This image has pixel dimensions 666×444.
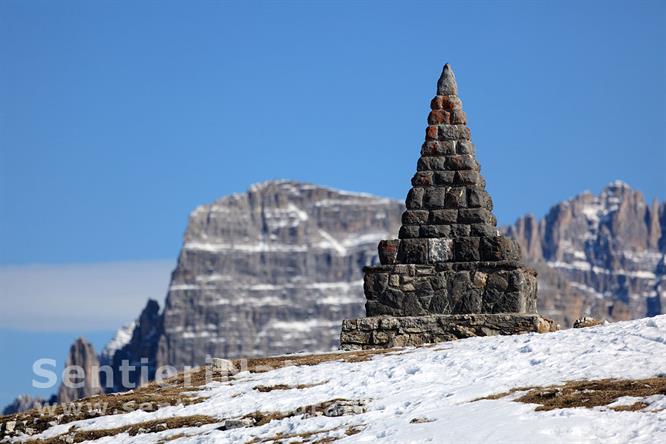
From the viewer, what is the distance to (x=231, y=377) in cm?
2727

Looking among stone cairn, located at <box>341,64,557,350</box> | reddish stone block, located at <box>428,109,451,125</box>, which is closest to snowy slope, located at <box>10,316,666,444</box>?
stone cairn, located at <box>341,64,557,350</box>

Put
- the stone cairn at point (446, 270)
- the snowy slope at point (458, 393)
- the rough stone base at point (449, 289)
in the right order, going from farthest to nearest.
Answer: the rough stone base at point (449, 289), the stone cairn at point (446, 270), the snowy slope at point (458, 393)

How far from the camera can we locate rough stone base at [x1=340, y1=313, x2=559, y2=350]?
29.8 meters

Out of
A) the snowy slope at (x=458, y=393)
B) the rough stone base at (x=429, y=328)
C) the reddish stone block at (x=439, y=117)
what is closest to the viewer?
the snowy slope at (x=458, y=393)

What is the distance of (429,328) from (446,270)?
1.32m

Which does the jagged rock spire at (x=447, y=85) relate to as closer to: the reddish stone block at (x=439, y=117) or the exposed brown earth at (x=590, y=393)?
the reddish stone block at (x=439, y=117)

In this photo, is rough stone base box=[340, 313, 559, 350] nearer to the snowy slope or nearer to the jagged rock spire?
the snowy slope

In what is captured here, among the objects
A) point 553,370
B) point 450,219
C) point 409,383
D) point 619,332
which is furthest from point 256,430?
point 450,219

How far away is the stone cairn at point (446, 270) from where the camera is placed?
30.3m

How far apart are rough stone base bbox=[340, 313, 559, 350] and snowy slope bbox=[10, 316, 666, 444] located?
2247mm

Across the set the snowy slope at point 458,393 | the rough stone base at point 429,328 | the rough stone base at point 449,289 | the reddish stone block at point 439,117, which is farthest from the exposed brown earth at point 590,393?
the reddish stone block at point 439,117

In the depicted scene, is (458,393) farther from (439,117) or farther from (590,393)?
(439,117)

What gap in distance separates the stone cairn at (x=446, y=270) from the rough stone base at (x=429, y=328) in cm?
2

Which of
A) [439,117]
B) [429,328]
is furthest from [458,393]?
[439,117]
